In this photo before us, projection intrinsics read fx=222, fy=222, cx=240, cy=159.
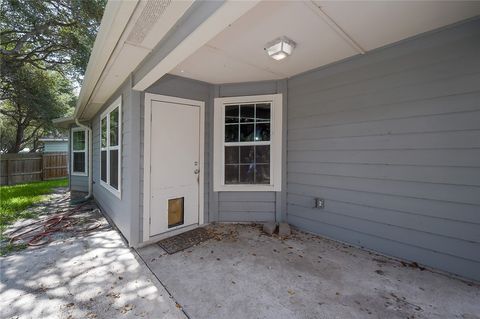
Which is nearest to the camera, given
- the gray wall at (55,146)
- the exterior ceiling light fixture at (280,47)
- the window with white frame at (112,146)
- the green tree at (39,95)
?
the exterior ceiling light fixture at (280,47)

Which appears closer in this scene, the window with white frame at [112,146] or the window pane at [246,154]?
the window with white frame at [112,146]

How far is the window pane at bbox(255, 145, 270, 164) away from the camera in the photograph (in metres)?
3.65

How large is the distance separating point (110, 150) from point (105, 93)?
98 centimetres

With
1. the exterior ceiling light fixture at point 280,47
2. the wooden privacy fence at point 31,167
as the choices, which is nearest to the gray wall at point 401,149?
the exterior ceiling light fixture at point 280,47

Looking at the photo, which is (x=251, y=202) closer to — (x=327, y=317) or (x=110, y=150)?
(x=327, y=317)

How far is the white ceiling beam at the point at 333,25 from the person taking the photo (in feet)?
5.92

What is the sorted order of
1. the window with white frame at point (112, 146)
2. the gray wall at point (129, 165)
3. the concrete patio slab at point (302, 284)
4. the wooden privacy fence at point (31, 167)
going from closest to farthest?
the concrete patio slab at point (302, 284) → the gray wall at point (129, 165) → the window with white frame at point (112, 146) → the wooden privacy fence at point (31, 167)

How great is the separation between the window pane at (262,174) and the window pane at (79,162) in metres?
5.81

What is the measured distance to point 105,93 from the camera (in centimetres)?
373

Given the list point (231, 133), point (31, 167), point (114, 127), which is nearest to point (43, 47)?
point (31, 167)

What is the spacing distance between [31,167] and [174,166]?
10.5 metres

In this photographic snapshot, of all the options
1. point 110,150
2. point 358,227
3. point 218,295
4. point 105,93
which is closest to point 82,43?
point 105,93

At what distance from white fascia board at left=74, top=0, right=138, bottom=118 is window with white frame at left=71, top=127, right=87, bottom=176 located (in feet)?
14.2

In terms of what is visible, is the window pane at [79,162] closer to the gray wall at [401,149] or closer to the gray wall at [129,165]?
the gray wall at [129,165]
